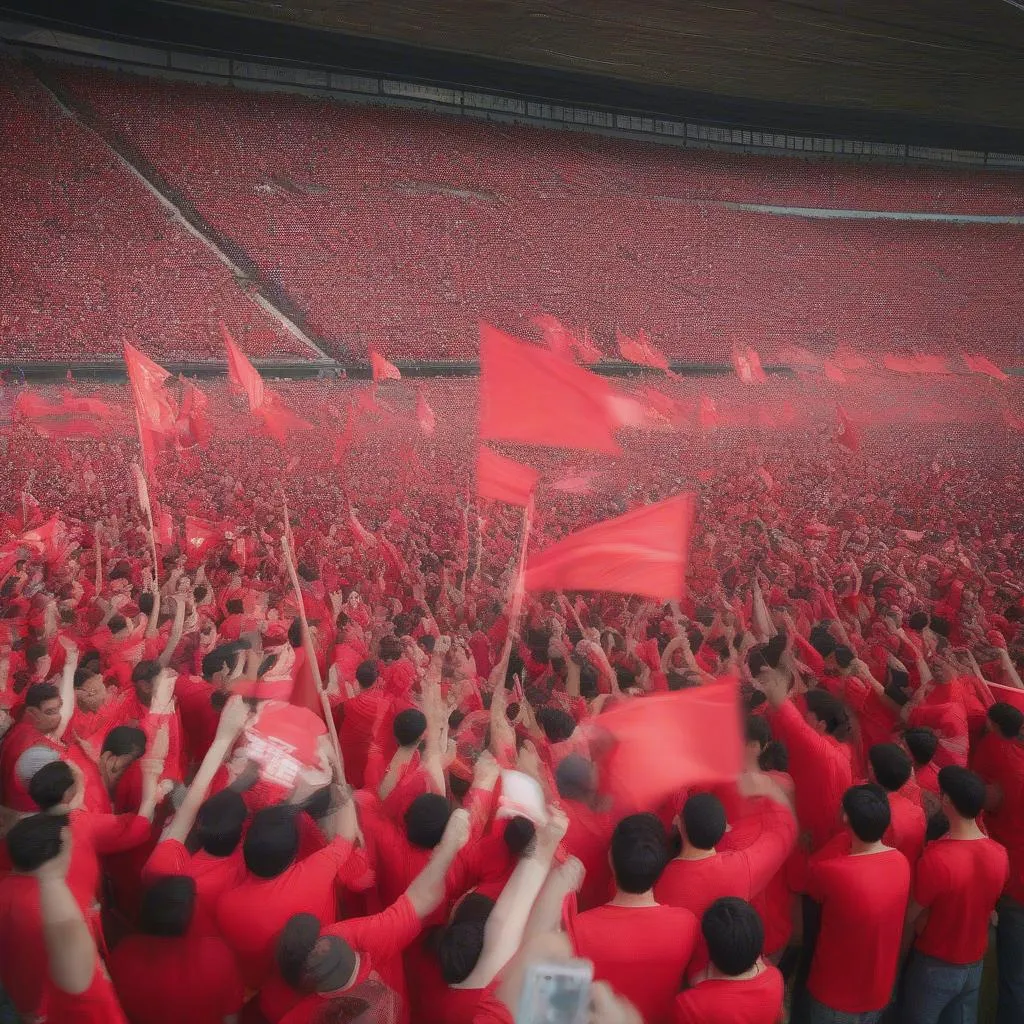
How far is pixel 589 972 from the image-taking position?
108 cm

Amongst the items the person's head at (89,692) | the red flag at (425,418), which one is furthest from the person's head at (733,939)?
the red flag at (425,418)

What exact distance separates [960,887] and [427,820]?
1.28 m

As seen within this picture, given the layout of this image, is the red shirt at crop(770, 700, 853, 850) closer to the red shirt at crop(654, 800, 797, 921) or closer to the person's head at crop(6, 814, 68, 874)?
the red shirt at crop(654, 800, 797, 921)

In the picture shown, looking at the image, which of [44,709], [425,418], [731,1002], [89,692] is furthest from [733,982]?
[425,418]

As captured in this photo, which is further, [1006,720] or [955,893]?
[1006,720]

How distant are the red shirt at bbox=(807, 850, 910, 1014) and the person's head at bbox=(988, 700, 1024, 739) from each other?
2.79 feet

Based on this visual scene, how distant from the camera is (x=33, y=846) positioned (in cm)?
175

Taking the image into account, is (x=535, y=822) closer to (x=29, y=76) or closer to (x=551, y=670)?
(x=551, y=670)

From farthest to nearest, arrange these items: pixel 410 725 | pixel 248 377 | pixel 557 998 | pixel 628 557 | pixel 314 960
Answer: pixel 248 377, pixel 628 557, pixel 410 725, pixel 314 960, pixel 557 998

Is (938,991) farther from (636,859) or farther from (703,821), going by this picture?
(636,859)

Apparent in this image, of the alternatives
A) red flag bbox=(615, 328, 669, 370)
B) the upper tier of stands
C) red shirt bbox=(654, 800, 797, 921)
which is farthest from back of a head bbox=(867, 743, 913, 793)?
red flag bbox=(615, 328, 669, 370)

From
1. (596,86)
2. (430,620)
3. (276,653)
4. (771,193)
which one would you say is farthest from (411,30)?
(276,653)

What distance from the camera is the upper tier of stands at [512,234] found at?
14977 millimetres

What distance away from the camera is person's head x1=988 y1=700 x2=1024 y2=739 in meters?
2.67
